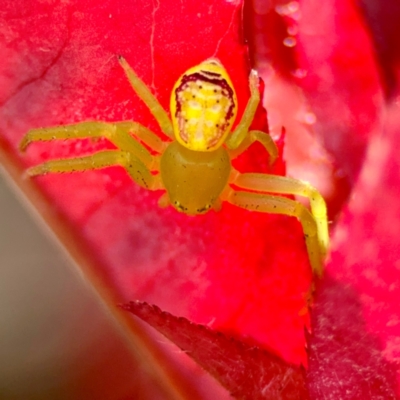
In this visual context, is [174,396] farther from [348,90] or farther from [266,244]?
[348,90]

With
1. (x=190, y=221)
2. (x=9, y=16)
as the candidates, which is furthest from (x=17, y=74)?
(x=190, y=221)

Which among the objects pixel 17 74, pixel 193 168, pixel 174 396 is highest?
pixel 17 74

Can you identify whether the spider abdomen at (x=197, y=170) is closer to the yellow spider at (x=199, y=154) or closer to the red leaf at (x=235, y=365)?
the yellow spider at (x=199, y=154)

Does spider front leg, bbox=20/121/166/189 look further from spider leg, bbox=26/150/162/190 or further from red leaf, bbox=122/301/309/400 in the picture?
red leaf, bbox=122/301/309/400

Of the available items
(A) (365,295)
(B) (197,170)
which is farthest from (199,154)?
(A) (365,295)

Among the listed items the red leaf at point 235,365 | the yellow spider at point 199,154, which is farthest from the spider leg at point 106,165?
the red leaf at point 235,365

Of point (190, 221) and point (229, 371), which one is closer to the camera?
point (229, 371)
